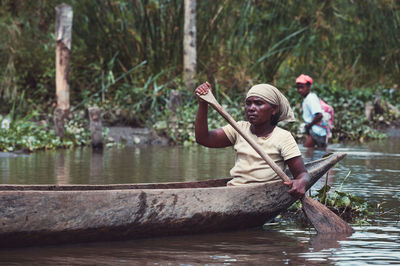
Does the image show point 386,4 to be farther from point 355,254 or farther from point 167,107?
point 355,254

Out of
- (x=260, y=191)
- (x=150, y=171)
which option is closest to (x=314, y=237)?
(x=260, y=191)

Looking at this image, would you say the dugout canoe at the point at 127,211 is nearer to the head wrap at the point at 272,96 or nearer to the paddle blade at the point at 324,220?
the paddle blade at the point at 324,220

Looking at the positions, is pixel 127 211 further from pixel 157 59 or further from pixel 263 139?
pixel 157 59

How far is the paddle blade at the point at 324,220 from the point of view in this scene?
18.8 feet

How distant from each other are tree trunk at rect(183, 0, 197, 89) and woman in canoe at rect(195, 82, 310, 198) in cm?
1070

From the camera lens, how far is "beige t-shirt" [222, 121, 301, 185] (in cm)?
584

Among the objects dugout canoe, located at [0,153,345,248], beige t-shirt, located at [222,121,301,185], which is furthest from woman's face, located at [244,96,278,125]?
dugout canoe, located at [0,153,345,248]

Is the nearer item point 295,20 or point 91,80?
point 91,80

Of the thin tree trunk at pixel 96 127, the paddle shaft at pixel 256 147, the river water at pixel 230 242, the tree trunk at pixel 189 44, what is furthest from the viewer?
the tree trunk at pixel 189 44

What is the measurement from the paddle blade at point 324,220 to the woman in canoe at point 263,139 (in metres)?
0.16

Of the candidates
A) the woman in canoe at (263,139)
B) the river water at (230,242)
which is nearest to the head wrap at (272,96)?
the woman in canoe at (263,139)

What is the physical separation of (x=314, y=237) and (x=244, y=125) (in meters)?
1.05

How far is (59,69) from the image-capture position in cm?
1383

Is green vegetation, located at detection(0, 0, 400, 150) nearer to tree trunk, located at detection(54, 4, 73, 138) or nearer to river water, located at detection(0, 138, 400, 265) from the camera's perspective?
tree trunk, located at detection(54, 4, 73, 138)
